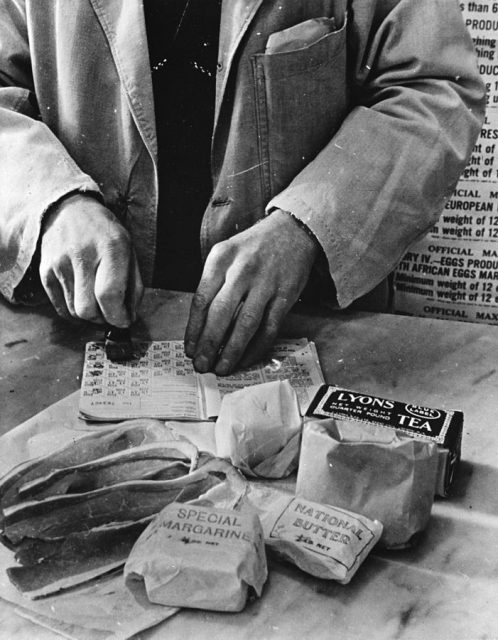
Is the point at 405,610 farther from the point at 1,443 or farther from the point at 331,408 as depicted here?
the point at 1,443

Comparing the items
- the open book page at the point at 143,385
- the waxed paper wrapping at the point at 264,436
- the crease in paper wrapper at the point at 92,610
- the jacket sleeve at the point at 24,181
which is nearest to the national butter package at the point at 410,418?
the waxed paper wrapping at the point at 264,436

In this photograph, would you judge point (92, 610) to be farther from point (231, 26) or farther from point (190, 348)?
point (231, 26)

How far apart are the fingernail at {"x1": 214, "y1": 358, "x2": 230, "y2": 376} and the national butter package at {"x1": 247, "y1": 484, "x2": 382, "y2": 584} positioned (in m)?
0.30

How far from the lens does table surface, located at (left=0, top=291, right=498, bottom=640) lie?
0.70 metres

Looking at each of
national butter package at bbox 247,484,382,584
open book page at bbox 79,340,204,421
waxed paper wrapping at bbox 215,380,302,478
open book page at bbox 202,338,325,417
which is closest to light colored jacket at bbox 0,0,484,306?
open book page at bbox 202,338,325,417

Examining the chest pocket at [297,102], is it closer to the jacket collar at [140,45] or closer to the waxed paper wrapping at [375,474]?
the jacket collar at [140,45]

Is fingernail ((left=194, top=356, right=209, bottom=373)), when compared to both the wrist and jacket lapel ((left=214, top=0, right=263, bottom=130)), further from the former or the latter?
jacket lapel ((left=214, top=0, right=263, bottom=130))

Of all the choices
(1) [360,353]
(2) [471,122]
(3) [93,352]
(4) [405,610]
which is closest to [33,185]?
(3) [93,352]

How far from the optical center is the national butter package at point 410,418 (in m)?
0.84

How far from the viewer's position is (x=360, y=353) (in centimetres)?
114

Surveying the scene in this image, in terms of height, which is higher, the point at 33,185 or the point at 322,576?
the point at 33,185

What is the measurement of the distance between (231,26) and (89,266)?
45 centimetres

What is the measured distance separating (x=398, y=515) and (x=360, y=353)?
0.38 metres

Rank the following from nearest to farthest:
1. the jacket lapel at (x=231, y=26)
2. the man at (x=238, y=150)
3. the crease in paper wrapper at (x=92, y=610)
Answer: the crease in paper wrapper at (x=92, y=610) < the man at (x=238, y=150) < the jacket lapel at (x=231, y=26)
